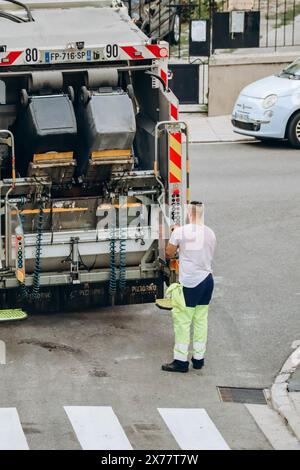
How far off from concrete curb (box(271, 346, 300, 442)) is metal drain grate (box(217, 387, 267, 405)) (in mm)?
113

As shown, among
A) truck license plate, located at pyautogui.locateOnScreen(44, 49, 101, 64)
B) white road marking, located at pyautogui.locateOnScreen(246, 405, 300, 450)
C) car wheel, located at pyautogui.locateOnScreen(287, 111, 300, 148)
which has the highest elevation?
truck license plate, located at pyautogui.locateOnScreen(44, 49, 101, 64)

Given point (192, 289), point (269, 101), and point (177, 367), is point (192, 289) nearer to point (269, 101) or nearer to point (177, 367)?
point (177, 367)

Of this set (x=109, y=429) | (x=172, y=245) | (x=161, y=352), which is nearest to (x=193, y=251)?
(x=172, y=245)

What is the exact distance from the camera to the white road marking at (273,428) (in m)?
10.4

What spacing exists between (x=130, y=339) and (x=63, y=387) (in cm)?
152

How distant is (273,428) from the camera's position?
424 inches

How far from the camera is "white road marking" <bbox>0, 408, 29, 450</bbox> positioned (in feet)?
33.3

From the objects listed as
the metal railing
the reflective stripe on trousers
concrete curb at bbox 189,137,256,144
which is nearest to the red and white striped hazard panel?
the reflective stripe on trousers

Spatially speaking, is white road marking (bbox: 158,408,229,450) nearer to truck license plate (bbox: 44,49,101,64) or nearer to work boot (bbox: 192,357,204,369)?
work boot (bbox: 192,357,204,369)

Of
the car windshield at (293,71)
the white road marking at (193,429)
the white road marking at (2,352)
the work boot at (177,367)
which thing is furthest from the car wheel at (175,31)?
the white road marking at (193,429)

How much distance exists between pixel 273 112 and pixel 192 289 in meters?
9.83

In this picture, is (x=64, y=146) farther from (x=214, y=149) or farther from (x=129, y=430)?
(x=214, y=149)

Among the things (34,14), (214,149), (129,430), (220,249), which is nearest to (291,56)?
(214,149)

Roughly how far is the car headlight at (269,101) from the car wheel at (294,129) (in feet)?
1.32
